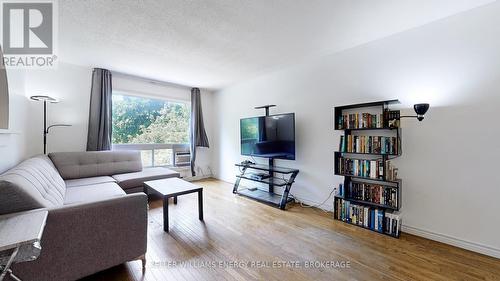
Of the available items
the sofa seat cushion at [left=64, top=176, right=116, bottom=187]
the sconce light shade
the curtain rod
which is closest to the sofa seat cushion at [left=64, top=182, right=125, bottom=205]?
the sofa seat cushion at [left=64, top=176, right=116, bottom=187]

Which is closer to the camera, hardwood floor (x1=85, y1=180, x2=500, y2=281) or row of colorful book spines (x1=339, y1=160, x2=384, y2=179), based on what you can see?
hardwood floor (x1=85, y1=180, x2=500, y2=281)

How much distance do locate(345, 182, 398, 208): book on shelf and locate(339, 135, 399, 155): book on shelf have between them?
0.43m

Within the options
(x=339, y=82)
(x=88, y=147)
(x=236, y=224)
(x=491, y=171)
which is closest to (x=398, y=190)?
(x=491, y=171)

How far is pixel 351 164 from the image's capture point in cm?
253

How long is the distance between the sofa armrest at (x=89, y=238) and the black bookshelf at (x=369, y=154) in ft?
7.68

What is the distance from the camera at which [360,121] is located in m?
2.44

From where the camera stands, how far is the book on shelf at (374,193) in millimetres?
2217

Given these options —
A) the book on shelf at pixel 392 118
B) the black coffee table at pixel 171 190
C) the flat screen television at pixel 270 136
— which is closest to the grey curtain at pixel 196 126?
the flat screen television at pixel 270 136

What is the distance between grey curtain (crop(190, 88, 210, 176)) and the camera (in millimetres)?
4742

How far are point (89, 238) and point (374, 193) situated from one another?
284cm

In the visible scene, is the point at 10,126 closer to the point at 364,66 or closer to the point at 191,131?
the point at 191,131

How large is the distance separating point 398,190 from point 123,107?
4795 millimetres

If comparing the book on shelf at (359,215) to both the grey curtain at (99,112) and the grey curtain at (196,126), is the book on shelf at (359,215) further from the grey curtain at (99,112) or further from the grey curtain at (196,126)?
the grey curtain at (99,112)

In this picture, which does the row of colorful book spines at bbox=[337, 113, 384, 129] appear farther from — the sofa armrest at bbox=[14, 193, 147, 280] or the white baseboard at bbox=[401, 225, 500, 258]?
the sofa armrest at bbox=[14, 193, 147, 280]
